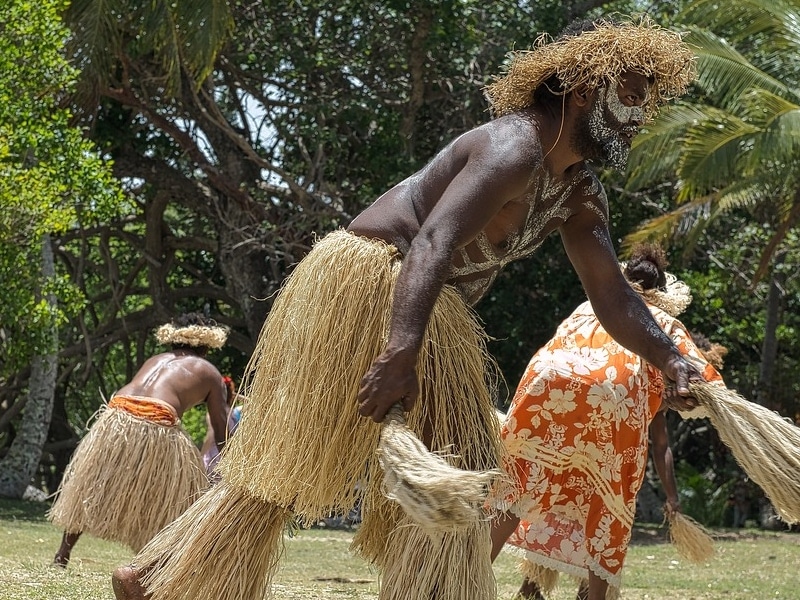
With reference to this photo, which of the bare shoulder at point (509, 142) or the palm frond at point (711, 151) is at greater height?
the palm frond at point (711, 151)

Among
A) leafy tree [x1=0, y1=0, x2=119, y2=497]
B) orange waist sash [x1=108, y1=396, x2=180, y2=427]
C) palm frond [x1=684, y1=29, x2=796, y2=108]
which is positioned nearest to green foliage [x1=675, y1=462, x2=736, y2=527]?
palm frond [x1=684, y1=29, x2=796, y2=108]

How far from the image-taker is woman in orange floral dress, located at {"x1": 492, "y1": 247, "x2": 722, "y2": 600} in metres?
4.83

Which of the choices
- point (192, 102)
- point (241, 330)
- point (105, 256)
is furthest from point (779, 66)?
point (105, 256)

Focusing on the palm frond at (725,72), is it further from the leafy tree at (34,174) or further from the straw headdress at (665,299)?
the straw headdress at (665,299)

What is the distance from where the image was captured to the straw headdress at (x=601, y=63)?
10.8ft

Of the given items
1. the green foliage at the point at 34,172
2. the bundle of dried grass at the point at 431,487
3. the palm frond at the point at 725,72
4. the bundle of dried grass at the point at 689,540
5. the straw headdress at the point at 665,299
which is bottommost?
the bundle of dried grass at the point at 689,540

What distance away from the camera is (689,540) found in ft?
19.9

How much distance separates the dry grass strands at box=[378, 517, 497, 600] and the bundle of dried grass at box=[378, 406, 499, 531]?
279mm

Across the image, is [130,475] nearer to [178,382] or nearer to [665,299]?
[178,382]

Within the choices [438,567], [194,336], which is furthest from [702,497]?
[438,567]

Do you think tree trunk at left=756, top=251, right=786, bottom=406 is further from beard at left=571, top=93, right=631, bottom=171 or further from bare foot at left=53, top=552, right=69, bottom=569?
beard at left=571, top=93, right=631, bottom=171


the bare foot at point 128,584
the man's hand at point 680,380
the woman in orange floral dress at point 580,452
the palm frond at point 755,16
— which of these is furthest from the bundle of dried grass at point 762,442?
the palm frond at point 755,16

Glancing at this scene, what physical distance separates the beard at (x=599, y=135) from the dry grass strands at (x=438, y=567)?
3.53 ft

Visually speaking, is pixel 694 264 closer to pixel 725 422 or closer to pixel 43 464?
pixel 43 464
